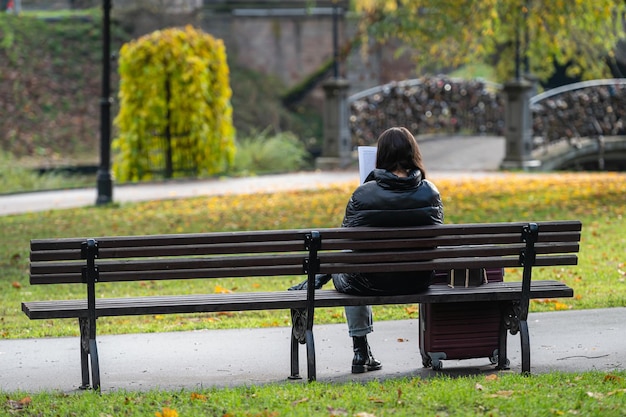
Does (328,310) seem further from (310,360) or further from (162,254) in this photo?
(162,254)

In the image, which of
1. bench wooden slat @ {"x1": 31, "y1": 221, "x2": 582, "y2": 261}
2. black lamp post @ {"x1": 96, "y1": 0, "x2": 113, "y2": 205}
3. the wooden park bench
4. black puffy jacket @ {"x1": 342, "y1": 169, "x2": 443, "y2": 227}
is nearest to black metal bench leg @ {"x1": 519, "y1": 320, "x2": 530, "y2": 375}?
the wooden park bench

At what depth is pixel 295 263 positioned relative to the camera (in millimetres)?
6734

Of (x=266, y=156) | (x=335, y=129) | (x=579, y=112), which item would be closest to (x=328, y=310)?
(x=335, y=129)

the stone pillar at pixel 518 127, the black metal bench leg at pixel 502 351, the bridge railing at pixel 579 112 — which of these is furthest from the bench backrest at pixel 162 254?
the bridge railing at pixel 579 112

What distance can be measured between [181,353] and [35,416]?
197 centimetres

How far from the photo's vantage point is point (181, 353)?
301 inches

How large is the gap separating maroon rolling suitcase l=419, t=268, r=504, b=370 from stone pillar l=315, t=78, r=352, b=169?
18.9 metres

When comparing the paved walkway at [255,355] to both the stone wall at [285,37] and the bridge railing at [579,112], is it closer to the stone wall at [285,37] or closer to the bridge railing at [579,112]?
the bridge railing at [579,112]

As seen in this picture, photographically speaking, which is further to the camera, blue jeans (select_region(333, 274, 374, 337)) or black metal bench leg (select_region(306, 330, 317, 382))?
blue jeans (select_region(333, 274, 374, 337))

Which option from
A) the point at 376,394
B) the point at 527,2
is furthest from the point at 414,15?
the point at 376,394

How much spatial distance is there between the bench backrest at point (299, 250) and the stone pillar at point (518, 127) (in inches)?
721

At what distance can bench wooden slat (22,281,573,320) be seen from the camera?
659 centimetres

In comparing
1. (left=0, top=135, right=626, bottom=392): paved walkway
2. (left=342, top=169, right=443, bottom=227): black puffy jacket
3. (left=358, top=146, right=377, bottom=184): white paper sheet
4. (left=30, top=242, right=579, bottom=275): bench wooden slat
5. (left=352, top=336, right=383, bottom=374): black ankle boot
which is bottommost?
(left=0, top=135, right=626, bottom=392): paved walkway

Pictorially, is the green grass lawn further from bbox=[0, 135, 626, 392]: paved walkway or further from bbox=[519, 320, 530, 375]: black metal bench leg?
bbox=[0, 135, 626, 392]: paved walkway
